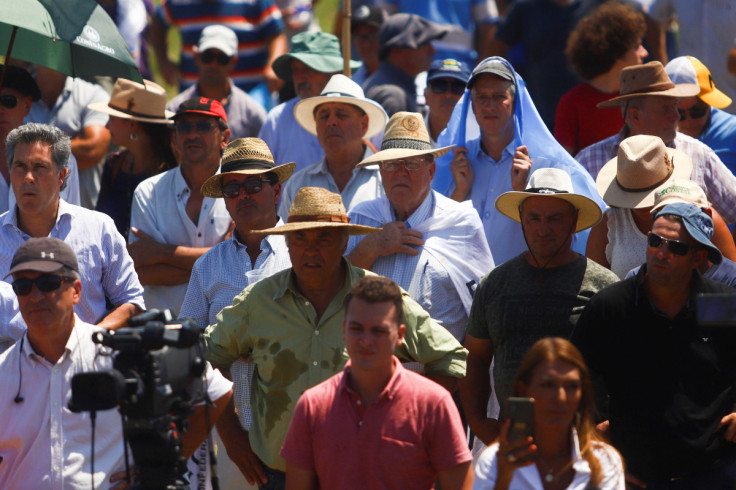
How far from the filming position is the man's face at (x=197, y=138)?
714 cm

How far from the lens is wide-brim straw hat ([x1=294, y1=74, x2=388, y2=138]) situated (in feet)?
23.8

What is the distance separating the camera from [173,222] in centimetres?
698

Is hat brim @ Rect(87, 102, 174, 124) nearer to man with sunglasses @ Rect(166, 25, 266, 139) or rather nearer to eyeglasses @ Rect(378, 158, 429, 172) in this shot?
man with sunglasses @ Rect(166, 25, 266, 139)

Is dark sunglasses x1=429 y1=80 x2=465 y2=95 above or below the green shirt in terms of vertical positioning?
above

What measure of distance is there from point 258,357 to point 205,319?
738 millimetres

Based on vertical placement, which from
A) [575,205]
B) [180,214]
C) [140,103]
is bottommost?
[180,214]

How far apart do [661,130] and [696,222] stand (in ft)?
6.10

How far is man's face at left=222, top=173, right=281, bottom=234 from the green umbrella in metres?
0.83

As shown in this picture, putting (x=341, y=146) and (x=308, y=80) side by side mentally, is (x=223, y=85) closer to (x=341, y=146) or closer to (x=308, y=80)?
(x=308, y=80)

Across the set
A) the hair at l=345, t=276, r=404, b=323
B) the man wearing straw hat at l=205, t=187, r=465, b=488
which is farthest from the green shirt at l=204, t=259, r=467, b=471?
the hair at l=345, t=276, r=404, b=323

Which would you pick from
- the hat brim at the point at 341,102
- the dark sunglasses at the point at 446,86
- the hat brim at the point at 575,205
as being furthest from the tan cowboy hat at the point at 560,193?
the dark sunglasses at the point at 446,86

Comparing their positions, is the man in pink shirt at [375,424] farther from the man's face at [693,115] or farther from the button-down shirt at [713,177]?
the man's face at [693,115]

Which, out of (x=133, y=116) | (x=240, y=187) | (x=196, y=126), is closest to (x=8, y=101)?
(x=133, y=116)

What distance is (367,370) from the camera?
4582mm
